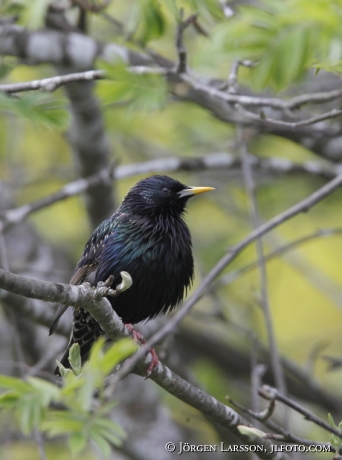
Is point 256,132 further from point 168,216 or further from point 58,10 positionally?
point 58,10

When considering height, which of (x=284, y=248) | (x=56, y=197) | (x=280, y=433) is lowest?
(x=284, y=248)

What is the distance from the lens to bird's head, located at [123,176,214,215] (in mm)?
4988

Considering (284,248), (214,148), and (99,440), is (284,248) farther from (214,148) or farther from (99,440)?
(99,440)

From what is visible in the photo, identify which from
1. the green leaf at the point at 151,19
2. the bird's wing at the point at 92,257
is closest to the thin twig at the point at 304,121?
the green leaf at the point at 151,19

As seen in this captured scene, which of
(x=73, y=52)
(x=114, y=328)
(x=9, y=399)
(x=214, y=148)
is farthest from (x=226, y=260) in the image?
(x=214, y=148)

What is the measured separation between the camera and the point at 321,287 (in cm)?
747

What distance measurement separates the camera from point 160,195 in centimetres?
508

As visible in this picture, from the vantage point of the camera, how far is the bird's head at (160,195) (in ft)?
16.4

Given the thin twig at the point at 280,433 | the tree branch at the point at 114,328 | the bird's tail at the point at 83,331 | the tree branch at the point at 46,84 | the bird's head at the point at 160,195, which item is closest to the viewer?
the tree branch at the point at 114,328

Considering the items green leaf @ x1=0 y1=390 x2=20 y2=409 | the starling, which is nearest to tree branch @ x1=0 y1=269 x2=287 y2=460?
green leaf @ x1=0 y1=390 x2=20 y2=409

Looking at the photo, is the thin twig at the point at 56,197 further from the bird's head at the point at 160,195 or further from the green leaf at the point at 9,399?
the green leaf at the point at 9,399

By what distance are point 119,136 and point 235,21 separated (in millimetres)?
4989

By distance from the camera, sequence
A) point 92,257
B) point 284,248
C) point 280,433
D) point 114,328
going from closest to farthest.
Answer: point 280,433 → point 114,328 → point 92,257 → point 284,248

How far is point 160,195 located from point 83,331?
3.74 feet
